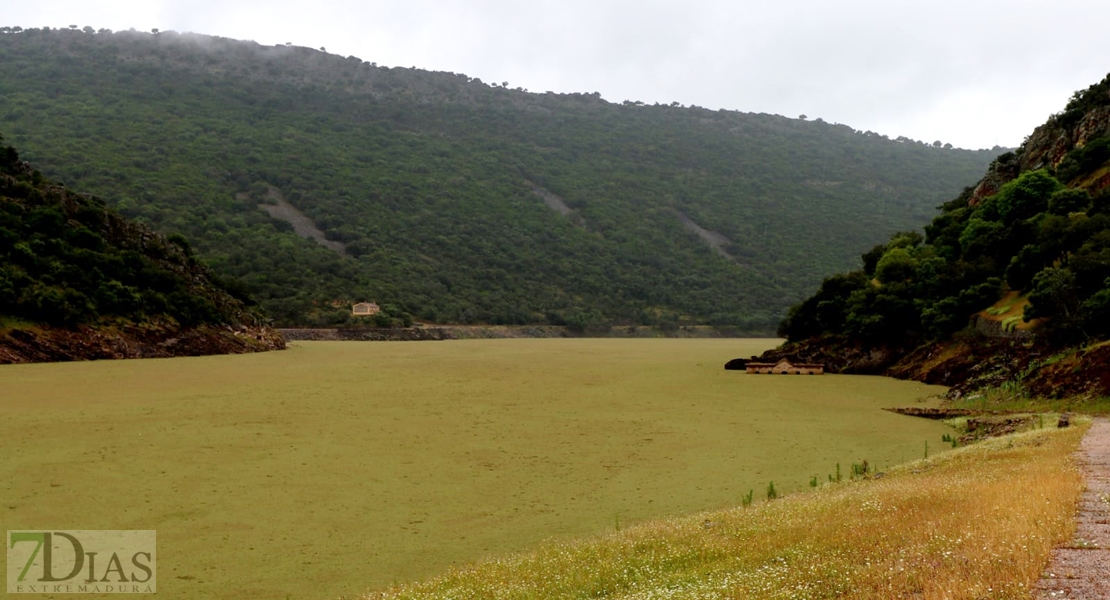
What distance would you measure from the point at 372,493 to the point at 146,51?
665ft

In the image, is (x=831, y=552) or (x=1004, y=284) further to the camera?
(x=1004, y=284)

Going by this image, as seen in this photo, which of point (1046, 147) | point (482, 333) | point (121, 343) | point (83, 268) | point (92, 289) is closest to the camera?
point (121, 343)

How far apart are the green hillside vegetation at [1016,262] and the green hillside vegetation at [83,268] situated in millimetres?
32917

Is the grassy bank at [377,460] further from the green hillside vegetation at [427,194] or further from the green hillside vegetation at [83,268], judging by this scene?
the green hillside vegetation at [427,194]

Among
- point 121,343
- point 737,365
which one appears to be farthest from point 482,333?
point 121,343

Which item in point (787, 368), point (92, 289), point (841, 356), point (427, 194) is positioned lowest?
point (787, 368)

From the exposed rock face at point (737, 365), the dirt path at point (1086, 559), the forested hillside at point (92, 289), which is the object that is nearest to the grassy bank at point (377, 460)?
the dirt path at point (1086, 559)

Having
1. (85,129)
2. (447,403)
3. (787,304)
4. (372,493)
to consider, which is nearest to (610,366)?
(447,403)

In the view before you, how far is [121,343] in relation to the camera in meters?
36.7

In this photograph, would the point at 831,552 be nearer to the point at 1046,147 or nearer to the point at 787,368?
the point at 787,368

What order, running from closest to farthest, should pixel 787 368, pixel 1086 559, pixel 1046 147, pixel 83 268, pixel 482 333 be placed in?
pixel 1086 559, pixel 787 368, pixel 83 268, pixel 1046 147, pixel 482 333

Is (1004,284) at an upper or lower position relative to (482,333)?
upper

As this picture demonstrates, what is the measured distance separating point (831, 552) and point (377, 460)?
924 cm

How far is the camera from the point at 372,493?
38.1ft
